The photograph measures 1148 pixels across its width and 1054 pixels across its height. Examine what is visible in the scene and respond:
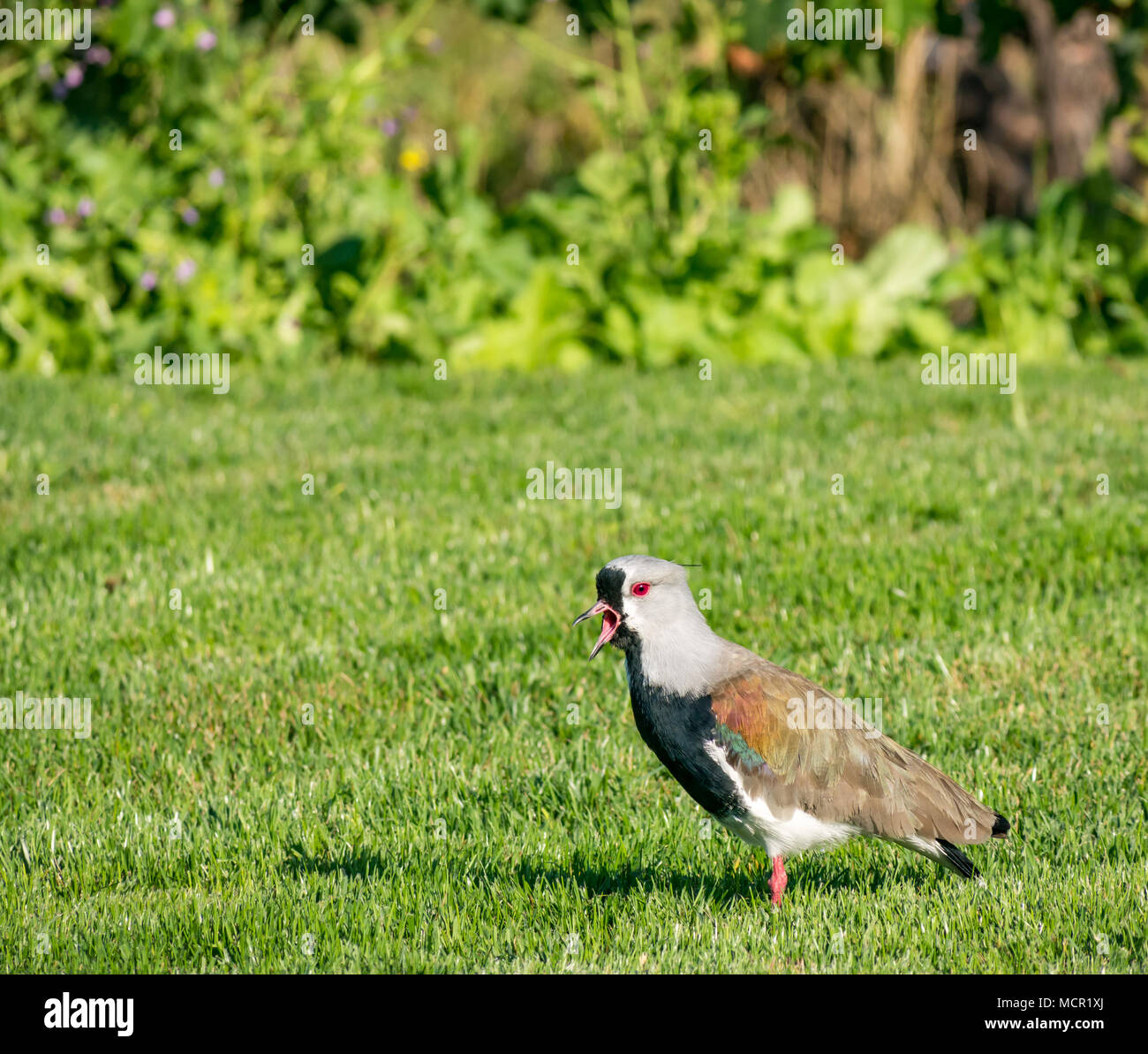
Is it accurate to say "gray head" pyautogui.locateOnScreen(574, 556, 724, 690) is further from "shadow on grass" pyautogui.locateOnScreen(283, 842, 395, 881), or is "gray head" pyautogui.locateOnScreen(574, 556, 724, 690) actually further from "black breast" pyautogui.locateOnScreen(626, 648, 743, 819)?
"shadow on grass" pyautogui.locateOnScreen(283, 842, 395, 881)

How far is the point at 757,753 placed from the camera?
3.54 meters

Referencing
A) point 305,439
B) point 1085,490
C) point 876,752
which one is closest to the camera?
point 876,752

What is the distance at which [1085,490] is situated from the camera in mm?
6793

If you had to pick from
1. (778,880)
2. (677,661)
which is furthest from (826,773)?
(677,661)

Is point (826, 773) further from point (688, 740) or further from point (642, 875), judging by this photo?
point (642, 875)

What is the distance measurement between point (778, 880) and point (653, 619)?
→ 0.79m

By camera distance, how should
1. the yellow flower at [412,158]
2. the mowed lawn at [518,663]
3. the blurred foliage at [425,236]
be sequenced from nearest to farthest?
1. the mowed lawn at [518,663]
2. the blurred foliage at [425,236]
3. the yellow flower at [412,158]

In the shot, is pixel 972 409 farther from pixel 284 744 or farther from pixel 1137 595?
pixel 284 744

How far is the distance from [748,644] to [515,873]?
1.84 meters

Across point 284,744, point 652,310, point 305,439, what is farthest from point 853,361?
point 284,744

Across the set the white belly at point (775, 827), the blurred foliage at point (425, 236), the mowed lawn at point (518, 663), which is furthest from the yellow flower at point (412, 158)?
the white belly at point (775, 827)

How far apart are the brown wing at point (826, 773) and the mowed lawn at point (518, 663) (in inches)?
9.6

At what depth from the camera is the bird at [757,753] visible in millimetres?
3531

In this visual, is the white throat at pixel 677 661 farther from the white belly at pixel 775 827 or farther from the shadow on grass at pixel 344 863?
the shadow on grass at pixel 344 863
